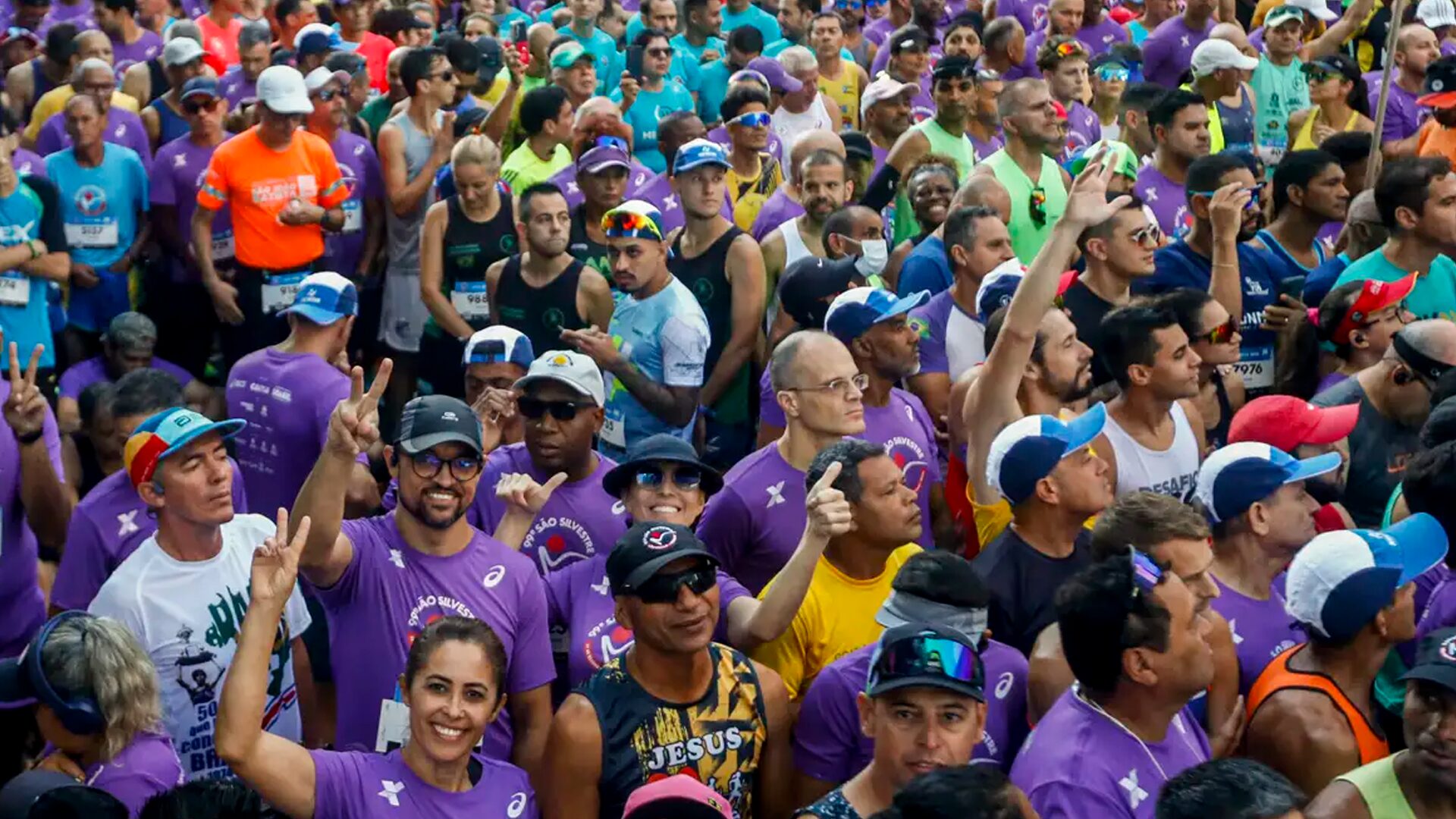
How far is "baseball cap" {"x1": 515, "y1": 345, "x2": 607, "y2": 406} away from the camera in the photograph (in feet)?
17.5

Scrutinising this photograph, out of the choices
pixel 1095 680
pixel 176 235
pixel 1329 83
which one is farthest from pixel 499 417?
pixel 1329 83

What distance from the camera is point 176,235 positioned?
9.15 metres

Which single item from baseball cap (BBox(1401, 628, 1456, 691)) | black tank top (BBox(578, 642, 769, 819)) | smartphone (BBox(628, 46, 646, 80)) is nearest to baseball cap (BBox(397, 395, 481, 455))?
black tank top (BBox(578, 642, 769, 819))

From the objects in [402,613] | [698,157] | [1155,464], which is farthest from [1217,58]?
[402,613]

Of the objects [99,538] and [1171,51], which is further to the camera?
[1171,51]

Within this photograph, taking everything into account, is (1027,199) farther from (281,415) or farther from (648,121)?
(281,415)

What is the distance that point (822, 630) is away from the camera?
4.55m

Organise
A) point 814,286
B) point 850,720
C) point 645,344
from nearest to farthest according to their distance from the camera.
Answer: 1. point 850,720
2. point 814,286
3. point 645,344

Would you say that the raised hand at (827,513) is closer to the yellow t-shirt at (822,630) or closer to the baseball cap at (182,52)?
the yellow t-shirt at (822,630)

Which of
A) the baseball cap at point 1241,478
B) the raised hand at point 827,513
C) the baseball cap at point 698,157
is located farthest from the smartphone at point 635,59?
the raised hand at point 827,513

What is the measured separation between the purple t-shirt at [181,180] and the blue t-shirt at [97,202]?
0.24 meters

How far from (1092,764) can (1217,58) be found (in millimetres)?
6703

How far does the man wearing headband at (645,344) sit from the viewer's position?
6.52 metres

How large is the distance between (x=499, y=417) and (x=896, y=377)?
1.31m
